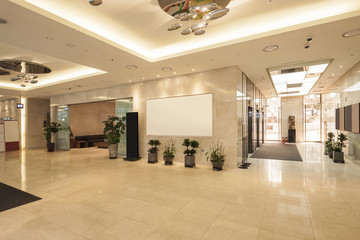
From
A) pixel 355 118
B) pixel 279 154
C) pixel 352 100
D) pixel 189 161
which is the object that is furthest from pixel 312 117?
pixel 189 161

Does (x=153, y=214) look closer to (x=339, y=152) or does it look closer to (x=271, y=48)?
(x=271, y=48)

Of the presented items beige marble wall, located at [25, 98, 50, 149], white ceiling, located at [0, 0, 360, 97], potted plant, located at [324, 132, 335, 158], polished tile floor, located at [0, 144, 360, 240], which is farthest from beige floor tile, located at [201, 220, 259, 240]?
beige marble wall, located at [25, 98, 50, 149]

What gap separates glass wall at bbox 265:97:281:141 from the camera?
1784cm

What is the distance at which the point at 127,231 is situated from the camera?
123 inches

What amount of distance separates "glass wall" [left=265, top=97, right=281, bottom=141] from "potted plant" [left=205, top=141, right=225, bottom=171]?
12.4 meters

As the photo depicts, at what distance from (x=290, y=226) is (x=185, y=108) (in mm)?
5919

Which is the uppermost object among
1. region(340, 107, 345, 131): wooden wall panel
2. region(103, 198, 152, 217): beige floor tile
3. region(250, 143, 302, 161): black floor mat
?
region(340, 107, 345, 131): wooden wall panel

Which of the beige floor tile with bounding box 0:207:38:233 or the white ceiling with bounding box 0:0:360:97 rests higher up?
the white ceiling with bounding box 0:0:360:97

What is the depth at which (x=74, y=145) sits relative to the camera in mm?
14578

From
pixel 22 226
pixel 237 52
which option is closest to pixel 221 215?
pixel 22 226

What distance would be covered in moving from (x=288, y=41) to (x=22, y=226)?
720 centimetres

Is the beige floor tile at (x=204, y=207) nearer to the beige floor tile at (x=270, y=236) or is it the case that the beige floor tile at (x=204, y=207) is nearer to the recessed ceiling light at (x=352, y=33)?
the beige floor tile at (x=270, y=236)

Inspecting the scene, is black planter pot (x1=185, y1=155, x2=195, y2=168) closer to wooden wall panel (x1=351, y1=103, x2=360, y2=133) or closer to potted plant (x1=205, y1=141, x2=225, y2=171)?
potted plant (x1=205, y1=141, x2=225, y2=171)

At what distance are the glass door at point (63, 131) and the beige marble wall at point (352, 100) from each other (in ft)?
53.1
